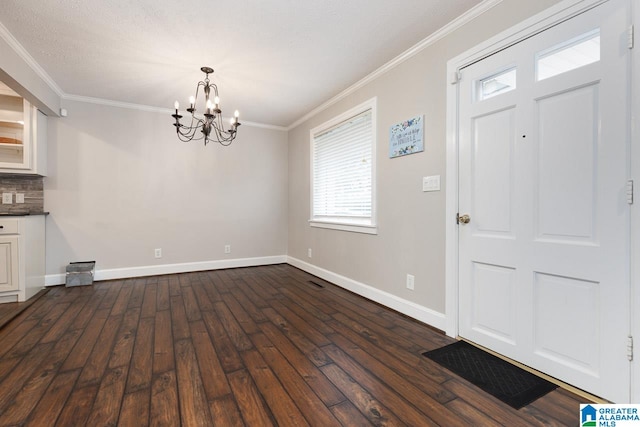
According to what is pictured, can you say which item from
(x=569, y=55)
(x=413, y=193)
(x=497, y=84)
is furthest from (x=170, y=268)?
(x=569, y=55)

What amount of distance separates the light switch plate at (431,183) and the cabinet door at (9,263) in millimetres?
4307

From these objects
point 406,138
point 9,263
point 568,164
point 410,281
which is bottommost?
point 410,281

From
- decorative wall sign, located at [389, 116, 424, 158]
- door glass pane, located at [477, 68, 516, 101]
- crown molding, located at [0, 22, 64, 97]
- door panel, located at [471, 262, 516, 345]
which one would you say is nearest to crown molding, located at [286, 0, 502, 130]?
door glass pane, located at [477, 68, 516, 101]

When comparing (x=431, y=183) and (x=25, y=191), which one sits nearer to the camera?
(x=431, y=183)

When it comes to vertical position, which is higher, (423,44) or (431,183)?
(423,44)

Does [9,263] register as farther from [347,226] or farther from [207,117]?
[347,226]

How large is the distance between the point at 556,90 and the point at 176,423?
2767 millimetres

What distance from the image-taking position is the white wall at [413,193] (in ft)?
7.80

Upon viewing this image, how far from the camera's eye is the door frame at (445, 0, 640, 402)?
4.79ft

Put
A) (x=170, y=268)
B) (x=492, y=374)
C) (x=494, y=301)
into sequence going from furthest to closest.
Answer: (x=170, y=268)
(x=494, y=301)
(x=492, y=374)

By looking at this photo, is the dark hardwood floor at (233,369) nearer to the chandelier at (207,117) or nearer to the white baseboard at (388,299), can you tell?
the white baseboard at (388,299)

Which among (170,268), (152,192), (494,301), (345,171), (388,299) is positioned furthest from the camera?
(170,268)

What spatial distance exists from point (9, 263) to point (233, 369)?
3081mm

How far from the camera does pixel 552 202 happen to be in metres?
1.78
